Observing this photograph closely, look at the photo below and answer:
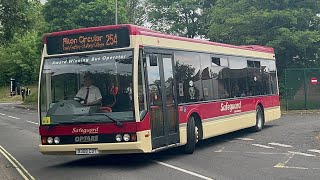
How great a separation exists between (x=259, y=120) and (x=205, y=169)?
9.16 m

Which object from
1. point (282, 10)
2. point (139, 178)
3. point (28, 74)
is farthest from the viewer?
point (28, 74)

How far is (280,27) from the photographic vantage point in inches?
1318

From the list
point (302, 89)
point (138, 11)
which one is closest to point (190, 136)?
point (302, 89)

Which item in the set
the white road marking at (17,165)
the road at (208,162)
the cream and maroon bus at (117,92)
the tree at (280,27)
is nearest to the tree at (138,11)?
the tree at (280,27)

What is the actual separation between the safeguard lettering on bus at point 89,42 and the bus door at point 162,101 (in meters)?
0.88

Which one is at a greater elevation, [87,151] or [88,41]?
[88,41]

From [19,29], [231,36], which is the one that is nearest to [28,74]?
[231,36]

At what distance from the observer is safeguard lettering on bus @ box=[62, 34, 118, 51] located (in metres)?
12.2

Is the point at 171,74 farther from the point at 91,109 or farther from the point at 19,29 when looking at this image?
the point at 19,29

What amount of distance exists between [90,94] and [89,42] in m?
1.21

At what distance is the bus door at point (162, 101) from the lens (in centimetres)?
1232

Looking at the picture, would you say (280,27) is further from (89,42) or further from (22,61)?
(22,61)

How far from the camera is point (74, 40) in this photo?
12.6 meters

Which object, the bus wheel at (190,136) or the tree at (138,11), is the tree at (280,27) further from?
the tree at (138,11)
